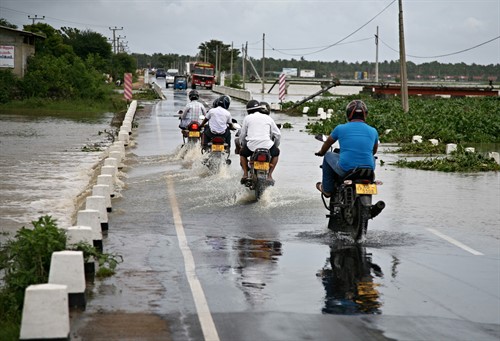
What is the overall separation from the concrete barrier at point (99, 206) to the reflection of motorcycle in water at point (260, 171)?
11.9 ft

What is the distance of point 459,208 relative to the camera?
15648 millimetres

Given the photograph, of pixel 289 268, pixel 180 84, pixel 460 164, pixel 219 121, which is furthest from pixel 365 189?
pixel 180 84

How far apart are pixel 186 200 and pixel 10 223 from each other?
310cm

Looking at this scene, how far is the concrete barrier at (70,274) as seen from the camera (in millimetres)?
8031

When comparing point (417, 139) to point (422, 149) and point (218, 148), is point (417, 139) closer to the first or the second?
point (422, 149)

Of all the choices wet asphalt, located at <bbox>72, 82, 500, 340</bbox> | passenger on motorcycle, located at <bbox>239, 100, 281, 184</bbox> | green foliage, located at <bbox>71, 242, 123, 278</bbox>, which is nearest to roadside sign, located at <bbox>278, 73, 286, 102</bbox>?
wet asphalt, located at <bbox>72, 82, 500, 340</bbox>

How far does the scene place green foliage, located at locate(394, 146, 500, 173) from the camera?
22281 mm

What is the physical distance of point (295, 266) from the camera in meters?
10.2

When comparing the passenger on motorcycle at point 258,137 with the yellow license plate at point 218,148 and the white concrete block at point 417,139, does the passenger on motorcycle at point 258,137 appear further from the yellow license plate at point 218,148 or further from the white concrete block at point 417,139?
the white concrete block at point 417,139

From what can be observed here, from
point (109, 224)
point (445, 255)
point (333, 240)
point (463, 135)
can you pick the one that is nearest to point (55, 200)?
point (109, 224)

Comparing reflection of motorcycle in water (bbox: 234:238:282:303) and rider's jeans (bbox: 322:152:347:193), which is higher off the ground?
rider's jeans (bbox: 322:152:347:193)

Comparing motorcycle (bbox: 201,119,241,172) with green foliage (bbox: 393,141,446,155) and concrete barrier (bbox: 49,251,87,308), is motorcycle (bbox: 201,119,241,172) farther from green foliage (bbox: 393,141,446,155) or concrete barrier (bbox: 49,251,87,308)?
concrete barrier (bbox: 49,251,87,308)

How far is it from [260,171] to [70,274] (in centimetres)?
773

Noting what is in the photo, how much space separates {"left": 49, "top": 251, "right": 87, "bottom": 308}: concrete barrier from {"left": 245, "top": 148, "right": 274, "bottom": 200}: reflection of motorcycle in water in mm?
7643
